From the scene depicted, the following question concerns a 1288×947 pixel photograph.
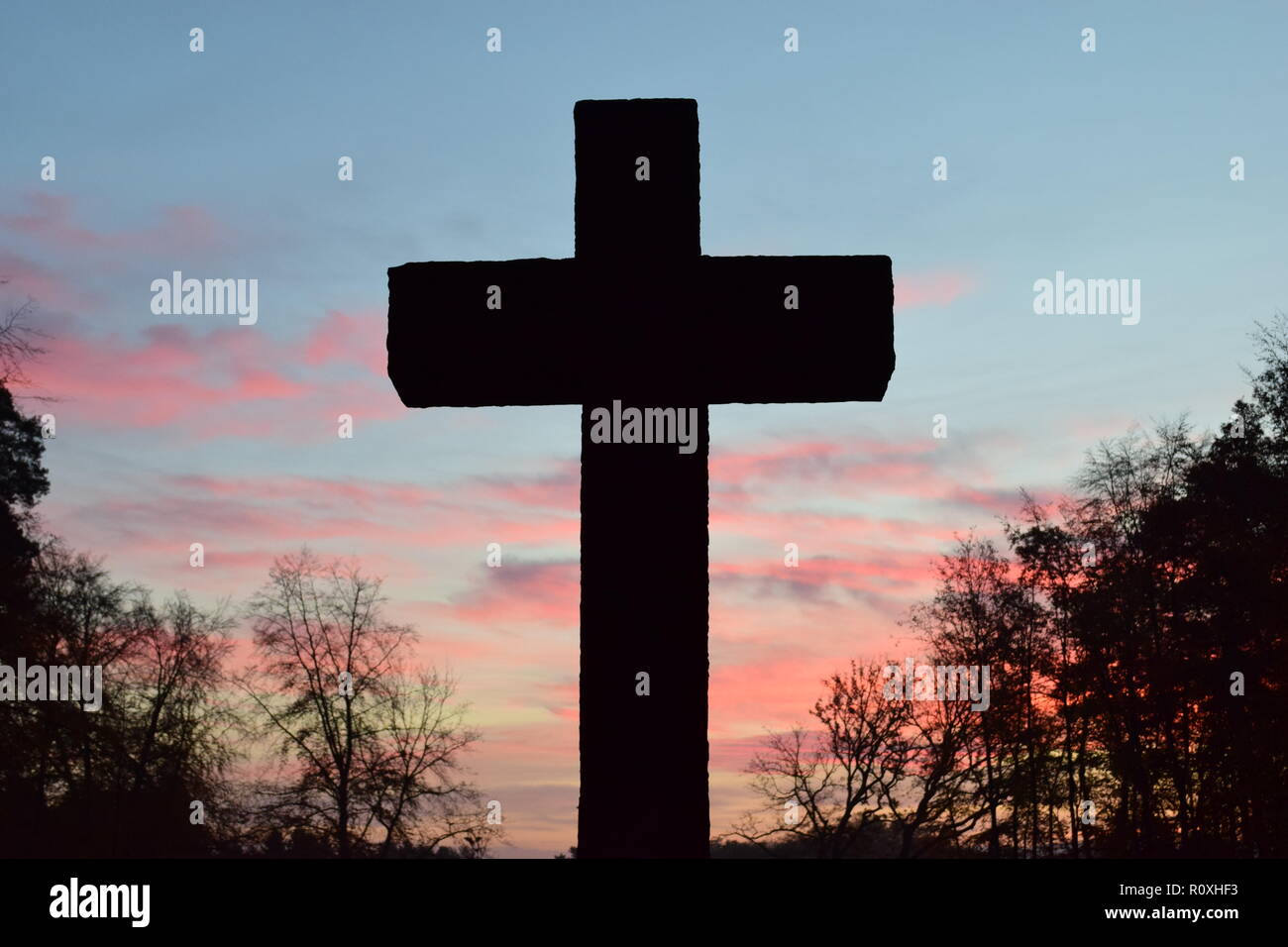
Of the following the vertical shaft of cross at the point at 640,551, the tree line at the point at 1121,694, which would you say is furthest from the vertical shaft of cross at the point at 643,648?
the tree line at the point at 1121,694

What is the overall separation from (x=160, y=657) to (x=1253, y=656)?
3223 cm

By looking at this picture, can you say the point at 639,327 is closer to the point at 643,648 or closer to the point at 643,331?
the point at 643,331

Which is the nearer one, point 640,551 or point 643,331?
point 640,551

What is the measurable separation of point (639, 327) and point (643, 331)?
0.02 meters

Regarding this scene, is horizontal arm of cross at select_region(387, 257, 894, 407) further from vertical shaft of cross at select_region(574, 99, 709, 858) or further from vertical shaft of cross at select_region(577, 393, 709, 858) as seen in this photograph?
vertical shaft of cross at select_region(577, 393, 709, 858)

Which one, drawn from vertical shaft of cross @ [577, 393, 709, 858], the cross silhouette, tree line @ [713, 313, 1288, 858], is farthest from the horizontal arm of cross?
tree line @ [713, 313, 1288, 858]

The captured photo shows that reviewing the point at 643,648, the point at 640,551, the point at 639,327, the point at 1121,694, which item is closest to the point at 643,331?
the point at 639,327

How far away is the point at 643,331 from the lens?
10.1 ft

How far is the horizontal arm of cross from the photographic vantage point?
10.0 feet

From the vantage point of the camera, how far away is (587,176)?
313 cm

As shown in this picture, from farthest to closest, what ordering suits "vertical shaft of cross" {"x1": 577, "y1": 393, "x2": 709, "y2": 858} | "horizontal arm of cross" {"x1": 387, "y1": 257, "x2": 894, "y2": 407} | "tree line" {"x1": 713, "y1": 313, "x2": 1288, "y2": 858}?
"tree line" {"x1": 713, "y1": 313, "x2": 1288, "y2": 858}, "horizontal arm of cross" {"x1": 387, "y1": 257, "x2": 894, "y2": 407}, "vertical shaft of cross" {"x1": 577, "y1": 393, "x2": 709, "y2": 858}

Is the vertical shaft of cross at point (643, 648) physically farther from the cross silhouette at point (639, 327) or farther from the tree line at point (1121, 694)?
the tree line at point (1121, 694)
